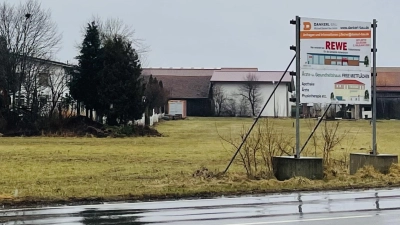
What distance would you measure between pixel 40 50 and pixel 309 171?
46.8 m

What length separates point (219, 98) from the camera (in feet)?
355

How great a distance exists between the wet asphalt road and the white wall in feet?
287

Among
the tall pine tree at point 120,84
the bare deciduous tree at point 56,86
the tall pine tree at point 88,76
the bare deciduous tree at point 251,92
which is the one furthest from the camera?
the bare deciduous tree at point 251,92

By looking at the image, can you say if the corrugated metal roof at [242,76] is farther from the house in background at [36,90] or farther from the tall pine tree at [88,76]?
the tall pine tree at [88,76]

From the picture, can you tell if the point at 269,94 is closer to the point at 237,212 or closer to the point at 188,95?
the point at 188,95

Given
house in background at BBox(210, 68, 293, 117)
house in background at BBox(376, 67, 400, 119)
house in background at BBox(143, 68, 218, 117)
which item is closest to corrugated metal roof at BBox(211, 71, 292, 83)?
house in background at BBox(210, 68, 293, 117)

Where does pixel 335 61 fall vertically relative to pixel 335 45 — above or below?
below

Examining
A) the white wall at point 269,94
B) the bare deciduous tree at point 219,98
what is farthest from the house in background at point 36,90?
the bare deciduous tree at point 219,98

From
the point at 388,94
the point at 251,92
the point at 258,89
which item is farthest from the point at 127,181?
the point at 388,94

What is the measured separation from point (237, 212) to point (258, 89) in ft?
320

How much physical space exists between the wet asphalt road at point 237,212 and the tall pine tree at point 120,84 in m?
41.3

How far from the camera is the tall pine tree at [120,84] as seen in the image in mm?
54844

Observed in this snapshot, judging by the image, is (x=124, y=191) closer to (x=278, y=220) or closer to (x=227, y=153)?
(x=278, y=220)

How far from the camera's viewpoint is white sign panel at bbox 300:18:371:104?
1920 cm
